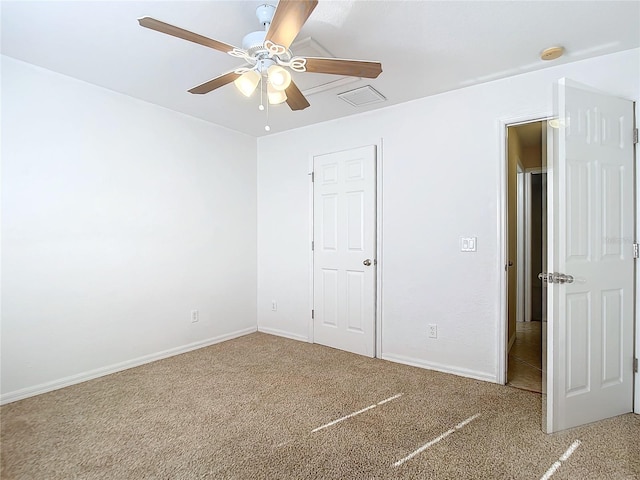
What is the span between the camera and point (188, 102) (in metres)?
3.24

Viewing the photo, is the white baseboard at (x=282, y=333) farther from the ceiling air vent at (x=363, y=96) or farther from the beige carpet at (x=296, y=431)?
the ceiling air vent at (x=363, y=96)

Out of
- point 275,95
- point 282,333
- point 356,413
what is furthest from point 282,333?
point 275,95

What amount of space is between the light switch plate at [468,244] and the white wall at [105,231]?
2.48 m

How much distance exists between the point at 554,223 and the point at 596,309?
642mm

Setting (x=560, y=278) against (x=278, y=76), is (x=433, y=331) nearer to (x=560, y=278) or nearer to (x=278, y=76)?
(x=560, y=278)

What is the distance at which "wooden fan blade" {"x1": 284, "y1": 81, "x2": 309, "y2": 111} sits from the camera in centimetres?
212

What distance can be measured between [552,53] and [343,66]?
60.7 inches

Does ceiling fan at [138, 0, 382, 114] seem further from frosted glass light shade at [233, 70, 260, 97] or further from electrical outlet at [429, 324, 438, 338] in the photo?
electrical outlet at [429, 324, 438, 338]

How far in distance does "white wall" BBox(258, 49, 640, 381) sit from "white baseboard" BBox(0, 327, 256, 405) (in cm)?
187

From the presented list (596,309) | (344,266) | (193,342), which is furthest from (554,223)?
(193,342)

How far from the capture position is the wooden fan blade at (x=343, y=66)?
176 centimetres

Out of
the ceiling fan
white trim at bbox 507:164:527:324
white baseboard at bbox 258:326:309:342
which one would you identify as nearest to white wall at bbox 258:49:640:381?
white baseboard at bbox 258:326:309:342

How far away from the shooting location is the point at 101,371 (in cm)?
293

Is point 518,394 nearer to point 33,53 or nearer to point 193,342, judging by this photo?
point 193,342
